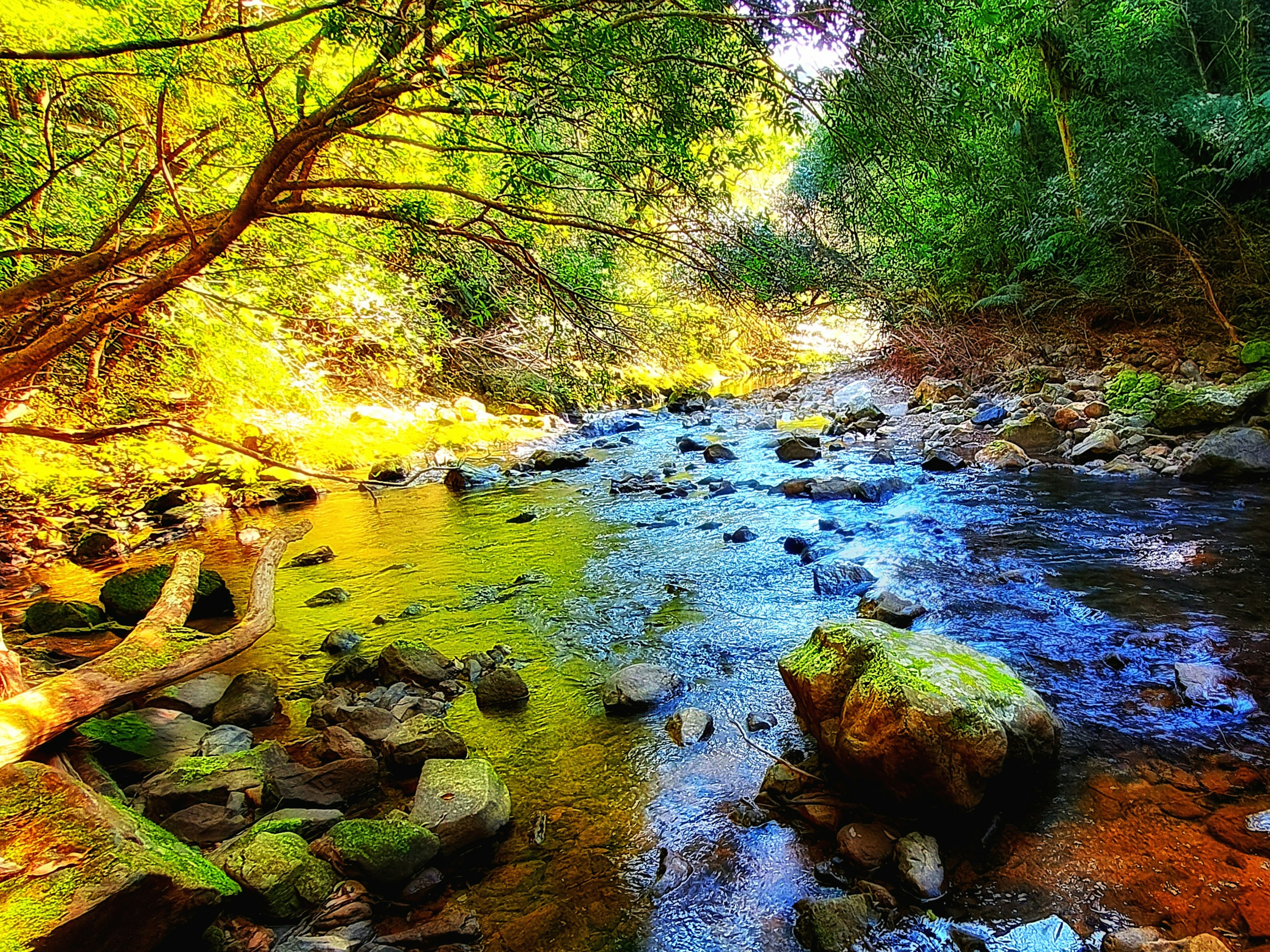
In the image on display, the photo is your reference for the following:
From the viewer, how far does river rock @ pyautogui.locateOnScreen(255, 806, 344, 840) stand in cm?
277

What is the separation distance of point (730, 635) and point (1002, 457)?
21.1ft

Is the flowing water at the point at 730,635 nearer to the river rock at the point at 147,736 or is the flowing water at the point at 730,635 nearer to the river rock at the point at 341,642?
the river rock at the point at 341,642

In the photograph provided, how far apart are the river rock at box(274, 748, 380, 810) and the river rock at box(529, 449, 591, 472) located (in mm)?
8590

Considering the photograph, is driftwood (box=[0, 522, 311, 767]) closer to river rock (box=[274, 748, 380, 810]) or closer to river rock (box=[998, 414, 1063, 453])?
river rock (box=[274, 748, 380, 810])

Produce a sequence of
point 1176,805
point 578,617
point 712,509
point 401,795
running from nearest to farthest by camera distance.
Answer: point 1176,805
point 401,795
point 578,617
point 712,509

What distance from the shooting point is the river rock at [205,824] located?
8.93ft

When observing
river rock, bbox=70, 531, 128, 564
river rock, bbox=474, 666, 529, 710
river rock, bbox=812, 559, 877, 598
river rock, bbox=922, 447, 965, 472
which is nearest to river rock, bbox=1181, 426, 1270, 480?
river rock, bbox=922, 447, 965, 472

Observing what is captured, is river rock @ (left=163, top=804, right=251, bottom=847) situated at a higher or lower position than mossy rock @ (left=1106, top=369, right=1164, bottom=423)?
lower

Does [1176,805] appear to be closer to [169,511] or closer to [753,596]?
[753,596]

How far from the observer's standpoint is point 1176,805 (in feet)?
8.80

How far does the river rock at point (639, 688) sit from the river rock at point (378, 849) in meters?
1.46

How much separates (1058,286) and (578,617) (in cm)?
1181

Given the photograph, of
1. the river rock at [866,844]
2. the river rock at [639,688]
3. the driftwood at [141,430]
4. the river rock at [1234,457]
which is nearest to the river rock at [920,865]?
the river rock at [866,844]

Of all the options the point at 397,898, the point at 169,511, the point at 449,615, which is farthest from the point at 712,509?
the point at 169,511
